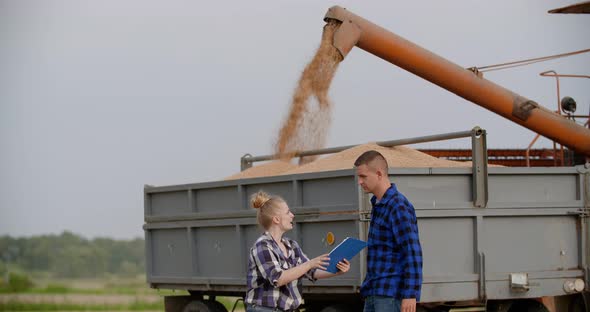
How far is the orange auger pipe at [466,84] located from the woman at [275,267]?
5.71 m

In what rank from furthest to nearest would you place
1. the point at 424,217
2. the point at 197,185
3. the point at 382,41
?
the point at 382,41
the point at 197,185
the point at 424,217

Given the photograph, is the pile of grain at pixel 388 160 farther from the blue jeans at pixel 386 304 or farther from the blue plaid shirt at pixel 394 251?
the blue jeans at pixel 386 304

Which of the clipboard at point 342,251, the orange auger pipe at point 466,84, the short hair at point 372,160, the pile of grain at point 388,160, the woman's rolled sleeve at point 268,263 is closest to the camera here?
the woman's rolled sleeve at point 268,263

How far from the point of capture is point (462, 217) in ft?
28.1

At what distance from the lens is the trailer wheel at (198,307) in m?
10.5

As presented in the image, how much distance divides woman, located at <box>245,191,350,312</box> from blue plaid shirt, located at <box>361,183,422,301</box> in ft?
0.73

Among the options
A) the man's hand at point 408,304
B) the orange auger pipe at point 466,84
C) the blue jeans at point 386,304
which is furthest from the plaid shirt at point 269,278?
the orange auger pipe at point 466,84

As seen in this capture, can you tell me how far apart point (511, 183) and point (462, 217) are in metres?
0.65

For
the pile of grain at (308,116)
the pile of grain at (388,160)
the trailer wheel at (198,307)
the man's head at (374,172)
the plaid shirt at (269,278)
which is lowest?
the trailer wheel at (198,307)

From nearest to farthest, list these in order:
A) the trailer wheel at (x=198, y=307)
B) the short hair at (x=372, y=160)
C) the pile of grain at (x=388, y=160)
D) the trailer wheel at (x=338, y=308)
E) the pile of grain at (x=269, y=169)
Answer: the short hair at (x=372, y=160) < the trailer wheel at (x=338, y=308) < the pile of grain at (x=388, y=160) < the trailer wheel at (x=198, y=307) < the pile of grain at (x=269, y=169)

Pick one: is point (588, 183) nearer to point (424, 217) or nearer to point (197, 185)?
point (424, 217)

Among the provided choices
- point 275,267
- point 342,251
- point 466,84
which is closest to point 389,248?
point 342,251

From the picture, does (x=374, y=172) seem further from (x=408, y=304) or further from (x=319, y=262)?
(x=408, y=304)

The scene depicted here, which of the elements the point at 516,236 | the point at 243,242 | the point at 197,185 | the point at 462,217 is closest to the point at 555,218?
the point at 516,236
